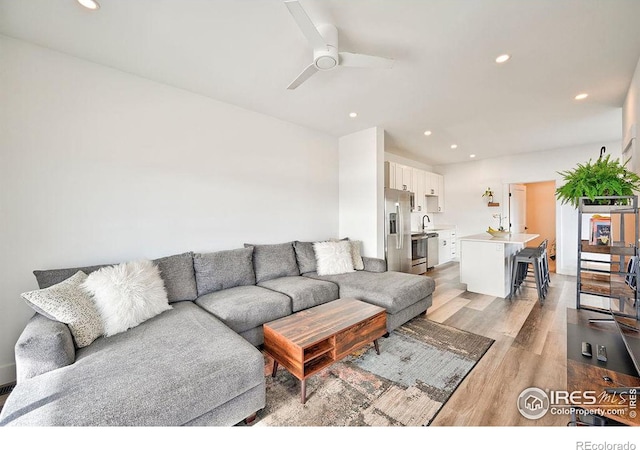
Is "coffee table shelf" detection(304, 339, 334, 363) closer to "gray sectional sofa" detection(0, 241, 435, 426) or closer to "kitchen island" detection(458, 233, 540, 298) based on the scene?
"gray sectional sofa" detection(0, 241, 435, 426)

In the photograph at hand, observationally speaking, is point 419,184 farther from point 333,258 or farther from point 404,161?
point 333,258

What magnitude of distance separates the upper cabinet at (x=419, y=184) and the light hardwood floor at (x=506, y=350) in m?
2.21

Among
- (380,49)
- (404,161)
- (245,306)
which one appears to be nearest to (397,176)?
(404,161)

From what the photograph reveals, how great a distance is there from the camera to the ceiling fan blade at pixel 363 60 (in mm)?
1815

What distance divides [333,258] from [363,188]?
1348 mm

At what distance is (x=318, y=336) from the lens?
5.68 feet

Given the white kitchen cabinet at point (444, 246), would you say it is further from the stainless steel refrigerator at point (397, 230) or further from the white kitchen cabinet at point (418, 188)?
the stainless steel refrigerator at point (397, 230)

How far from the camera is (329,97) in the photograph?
9.44 feet

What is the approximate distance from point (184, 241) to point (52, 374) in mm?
1626

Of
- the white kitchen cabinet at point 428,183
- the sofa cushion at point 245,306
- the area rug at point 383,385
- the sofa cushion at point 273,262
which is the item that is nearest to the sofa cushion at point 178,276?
the sofa cushion at point 245,306

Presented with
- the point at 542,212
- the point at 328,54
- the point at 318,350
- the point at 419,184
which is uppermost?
the point at 328,54

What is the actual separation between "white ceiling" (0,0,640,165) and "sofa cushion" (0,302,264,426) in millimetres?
2228

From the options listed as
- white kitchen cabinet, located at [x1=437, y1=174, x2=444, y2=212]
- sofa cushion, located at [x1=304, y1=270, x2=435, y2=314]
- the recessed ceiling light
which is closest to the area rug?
sofa cushion, located at [x1=304, y1=270, x2=435, y2=314]

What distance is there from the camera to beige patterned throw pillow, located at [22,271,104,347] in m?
1.47
